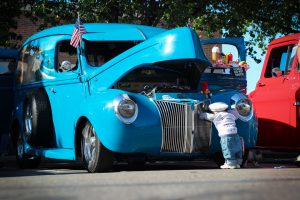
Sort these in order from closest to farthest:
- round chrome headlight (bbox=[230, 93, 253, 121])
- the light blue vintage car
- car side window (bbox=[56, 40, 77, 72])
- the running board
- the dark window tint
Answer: the light blue vintage car
round chrome headlight (bbox=[230, 93, 253, 121])
the running board
car side window (bbox=[56, 40, 77, 72])
the dark window tint

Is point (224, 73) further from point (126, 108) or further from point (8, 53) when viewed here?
point (8, 53)

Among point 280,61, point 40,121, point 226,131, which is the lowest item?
point 226,131

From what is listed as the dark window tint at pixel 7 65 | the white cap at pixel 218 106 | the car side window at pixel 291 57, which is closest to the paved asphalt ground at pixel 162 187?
the white cap at pixel 218 106

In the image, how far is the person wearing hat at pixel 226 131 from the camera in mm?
8562

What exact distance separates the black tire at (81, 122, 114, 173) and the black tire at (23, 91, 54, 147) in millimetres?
1156

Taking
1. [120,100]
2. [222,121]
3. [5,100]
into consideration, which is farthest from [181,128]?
[5,100]

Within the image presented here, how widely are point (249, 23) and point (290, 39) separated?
1118 centimetres

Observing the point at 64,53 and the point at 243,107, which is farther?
the point at 64,53

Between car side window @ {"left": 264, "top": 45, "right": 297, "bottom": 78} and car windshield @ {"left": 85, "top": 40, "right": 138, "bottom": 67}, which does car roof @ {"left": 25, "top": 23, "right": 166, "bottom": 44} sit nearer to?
car windshield @ {"left": 85, "top": 40, "right": 138, "bottom": 67}

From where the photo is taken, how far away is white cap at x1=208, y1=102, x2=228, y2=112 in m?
8.62

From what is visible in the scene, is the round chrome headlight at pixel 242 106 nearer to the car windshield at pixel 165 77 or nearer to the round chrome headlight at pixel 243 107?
the round chrome headlight at pixel 243 107

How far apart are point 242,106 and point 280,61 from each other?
5.55 feet

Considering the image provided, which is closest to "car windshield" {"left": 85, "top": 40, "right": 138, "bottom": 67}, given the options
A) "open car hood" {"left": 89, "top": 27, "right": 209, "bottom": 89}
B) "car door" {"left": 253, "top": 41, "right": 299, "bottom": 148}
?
"open car hood" {"left": 89, "top": 27, "right": 209, "bottom": 89}

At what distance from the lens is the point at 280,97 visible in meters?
9.71
